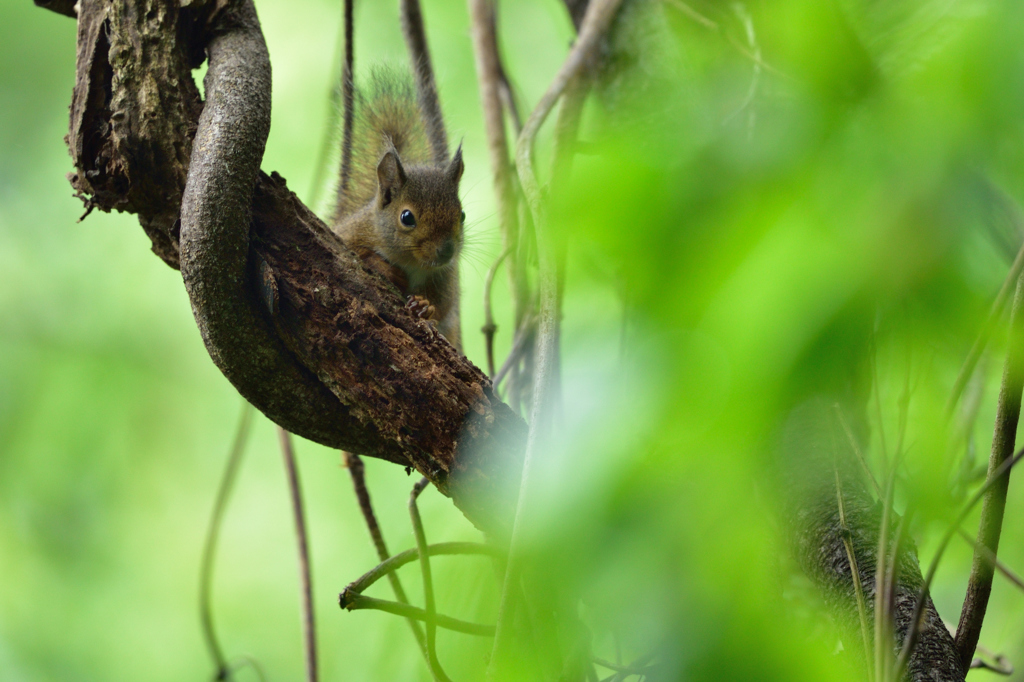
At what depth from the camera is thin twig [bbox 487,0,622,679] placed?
0.63m

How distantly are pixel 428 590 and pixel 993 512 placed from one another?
0.63 m

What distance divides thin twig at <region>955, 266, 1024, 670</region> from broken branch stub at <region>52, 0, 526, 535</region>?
48 centimetres

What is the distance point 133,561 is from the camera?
9.22 feet

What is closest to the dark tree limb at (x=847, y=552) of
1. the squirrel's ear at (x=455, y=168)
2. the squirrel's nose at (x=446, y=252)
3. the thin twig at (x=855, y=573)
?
the thin twig at (x=855, y=573)

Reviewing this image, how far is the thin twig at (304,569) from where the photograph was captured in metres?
1.48

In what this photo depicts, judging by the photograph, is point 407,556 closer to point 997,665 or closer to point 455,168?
point 997,665

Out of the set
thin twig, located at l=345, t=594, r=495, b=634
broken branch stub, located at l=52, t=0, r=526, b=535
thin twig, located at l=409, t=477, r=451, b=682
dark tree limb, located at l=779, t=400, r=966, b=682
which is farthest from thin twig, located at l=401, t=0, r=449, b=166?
dark tree limb, located at l=779, t=400, r=966, b=682

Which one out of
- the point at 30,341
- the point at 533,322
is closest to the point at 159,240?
the point at 533,322

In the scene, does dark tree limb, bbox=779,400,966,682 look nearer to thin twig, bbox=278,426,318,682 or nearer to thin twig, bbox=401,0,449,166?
thin twig, bbox=278,426,318,682

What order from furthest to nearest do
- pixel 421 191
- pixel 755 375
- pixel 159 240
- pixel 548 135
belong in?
1. pixel 421 191
2. pixel 548 135
3. pixel 159 240
4. pixel 755 375

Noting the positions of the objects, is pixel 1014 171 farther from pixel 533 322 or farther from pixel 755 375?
pixel 533 322

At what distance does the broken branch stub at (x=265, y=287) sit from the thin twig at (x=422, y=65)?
87 centimetres

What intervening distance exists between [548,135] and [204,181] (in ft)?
3.56

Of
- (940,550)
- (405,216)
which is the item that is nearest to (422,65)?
(405,216)
